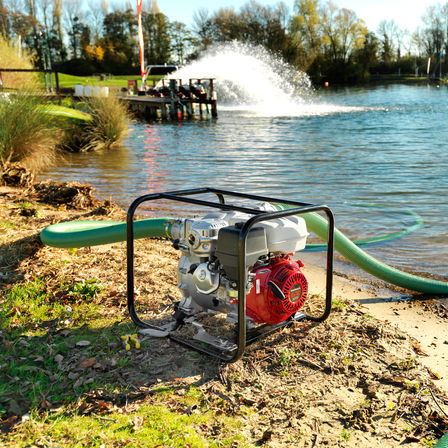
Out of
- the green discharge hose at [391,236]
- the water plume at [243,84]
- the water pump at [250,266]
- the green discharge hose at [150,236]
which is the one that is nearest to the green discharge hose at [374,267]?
the green discharge hose at [150,236]

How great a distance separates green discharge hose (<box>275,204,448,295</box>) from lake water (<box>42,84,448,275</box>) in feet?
3.26

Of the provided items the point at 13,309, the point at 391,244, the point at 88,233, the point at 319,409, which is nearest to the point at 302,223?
the point at 319,409

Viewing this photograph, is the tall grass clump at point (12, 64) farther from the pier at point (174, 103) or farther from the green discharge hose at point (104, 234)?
the green discharge hose at point (104, 234)

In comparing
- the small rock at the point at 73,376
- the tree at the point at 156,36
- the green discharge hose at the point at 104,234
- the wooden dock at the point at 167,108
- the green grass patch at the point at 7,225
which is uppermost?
the tree at the point at 156,36

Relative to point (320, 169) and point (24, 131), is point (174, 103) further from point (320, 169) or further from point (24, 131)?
point (24, 131)

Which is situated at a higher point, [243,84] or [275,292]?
[243,84]

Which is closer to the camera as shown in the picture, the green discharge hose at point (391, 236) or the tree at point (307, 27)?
the green discharge hose at point (391, 236)

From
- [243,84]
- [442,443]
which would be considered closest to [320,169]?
[442,443]

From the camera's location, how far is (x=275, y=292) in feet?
10.5

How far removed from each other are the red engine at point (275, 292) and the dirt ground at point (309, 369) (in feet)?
0.85

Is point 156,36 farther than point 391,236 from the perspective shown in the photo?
Yes

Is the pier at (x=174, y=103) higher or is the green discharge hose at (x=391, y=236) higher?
the pier at (x=174, y=103)

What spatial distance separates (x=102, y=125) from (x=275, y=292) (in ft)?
45.2

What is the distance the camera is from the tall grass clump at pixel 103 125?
51.0 feet
